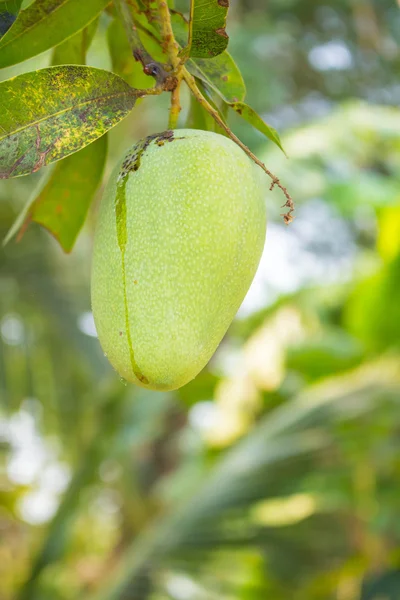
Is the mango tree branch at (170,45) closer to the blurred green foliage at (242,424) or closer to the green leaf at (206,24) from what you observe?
the green leaf at (206,24)

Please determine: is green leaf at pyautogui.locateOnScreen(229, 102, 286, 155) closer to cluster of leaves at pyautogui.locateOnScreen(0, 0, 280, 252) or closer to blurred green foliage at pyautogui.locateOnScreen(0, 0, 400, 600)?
cluster of leaves at pyautogui.locateOnScreen(0, 0, 280, 252)

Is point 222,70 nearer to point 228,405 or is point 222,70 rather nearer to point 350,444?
point 350,444

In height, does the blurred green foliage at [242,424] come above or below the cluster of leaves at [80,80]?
above

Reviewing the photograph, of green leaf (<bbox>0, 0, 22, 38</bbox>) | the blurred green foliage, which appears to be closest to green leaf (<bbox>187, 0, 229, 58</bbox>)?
green leaf (<bbox>0, 0, 22, 38</bbox>)

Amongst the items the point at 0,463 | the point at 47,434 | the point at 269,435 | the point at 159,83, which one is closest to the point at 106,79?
the point at 159,83

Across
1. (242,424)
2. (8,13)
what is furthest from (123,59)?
(242,424)

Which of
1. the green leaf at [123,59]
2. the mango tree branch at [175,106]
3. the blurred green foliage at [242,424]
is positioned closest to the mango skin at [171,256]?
the mango tree branch at [175,106]
